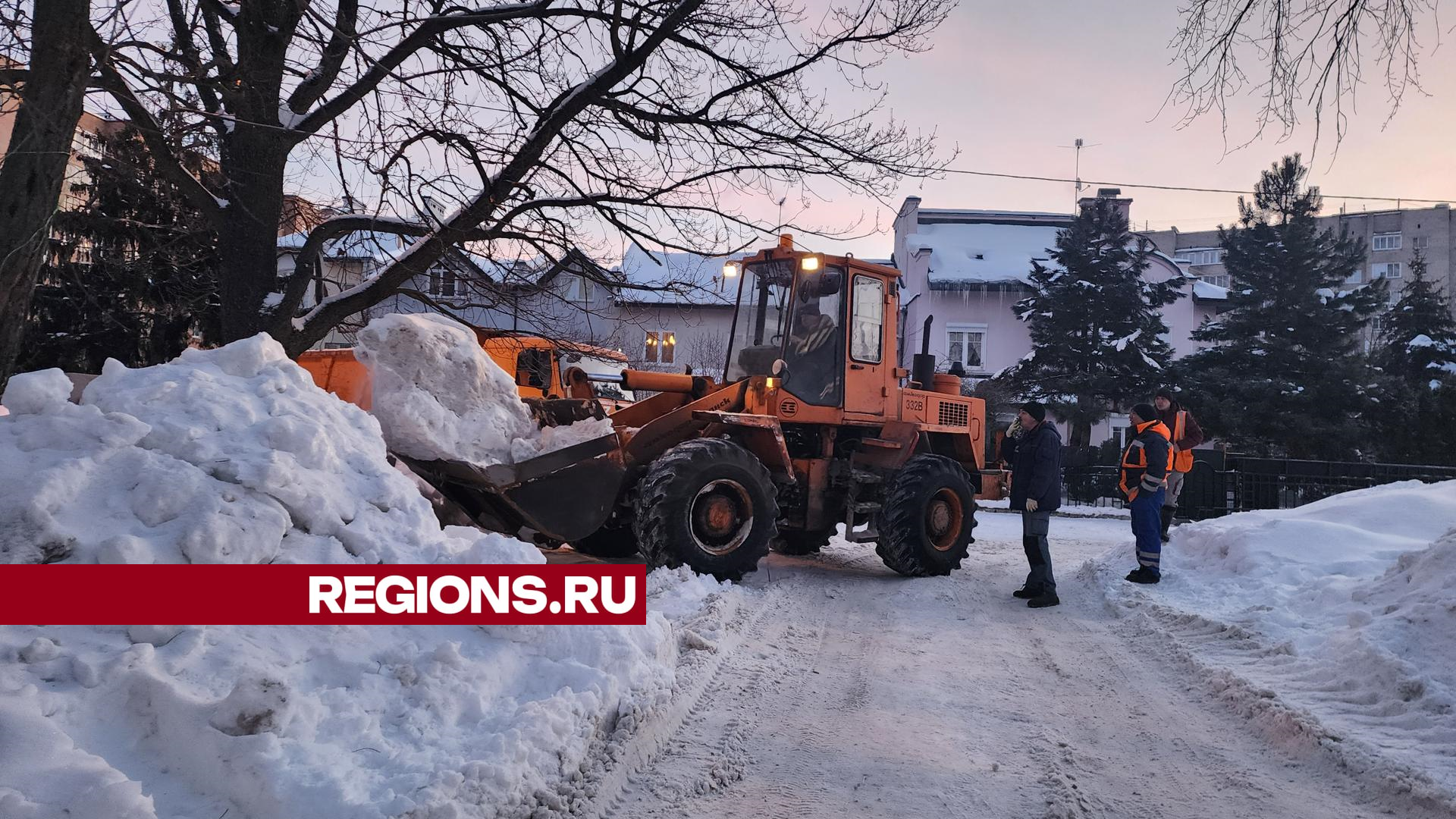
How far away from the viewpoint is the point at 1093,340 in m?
27.4

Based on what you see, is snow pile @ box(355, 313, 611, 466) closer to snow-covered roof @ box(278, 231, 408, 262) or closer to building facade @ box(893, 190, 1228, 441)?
snow-covered roof @ box(278, 231, 408, 262)

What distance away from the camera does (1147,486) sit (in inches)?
368

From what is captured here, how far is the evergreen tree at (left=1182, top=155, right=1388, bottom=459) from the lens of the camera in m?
24.4

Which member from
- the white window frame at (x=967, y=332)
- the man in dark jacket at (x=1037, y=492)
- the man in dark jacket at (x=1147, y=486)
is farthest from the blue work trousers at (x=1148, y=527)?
the white window frame at (x=967, y=332)

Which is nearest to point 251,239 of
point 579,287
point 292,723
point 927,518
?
point 579,287

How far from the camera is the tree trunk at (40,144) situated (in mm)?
4996

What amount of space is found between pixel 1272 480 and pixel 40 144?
18.0 meters

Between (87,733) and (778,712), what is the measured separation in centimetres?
304

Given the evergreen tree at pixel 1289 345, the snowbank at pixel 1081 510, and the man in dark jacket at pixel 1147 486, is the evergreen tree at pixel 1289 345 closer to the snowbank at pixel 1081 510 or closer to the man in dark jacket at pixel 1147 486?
the snowbank at pixel 1081 510

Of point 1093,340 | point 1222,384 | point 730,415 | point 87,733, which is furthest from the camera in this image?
point 1093,340

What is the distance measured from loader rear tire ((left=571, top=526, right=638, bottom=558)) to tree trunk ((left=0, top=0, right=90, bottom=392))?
5.02 m

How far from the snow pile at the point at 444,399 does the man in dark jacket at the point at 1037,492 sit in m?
3.84

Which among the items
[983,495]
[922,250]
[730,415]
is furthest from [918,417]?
[922,250]

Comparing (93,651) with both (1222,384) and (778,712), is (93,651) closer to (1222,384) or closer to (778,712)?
(778,712)
